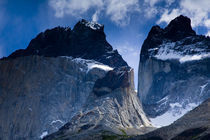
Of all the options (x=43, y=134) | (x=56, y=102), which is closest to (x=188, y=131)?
(x=43, y=134)

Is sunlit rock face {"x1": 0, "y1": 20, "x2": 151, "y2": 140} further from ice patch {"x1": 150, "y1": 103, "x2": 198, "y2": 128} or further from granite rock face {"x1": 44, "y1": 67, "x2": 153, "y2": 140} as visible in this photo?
ice patch {"x1": 150, "y1": 103, "x2": 198, "y2": 128}

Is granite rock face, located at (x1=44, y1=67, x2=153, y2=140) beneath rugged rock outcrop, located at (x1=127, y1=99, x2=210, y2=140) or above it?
above

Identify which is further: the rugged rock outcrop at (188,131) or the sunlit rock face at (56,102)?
the sunlit rock face at (56,102)

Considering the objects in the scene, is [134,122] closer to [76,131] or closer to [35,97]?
[76,131]

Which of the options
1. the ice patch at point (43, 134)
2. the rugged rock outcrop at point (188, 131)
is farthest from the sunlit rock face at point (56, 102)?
the rugged rock outcrop at point (188, 131)

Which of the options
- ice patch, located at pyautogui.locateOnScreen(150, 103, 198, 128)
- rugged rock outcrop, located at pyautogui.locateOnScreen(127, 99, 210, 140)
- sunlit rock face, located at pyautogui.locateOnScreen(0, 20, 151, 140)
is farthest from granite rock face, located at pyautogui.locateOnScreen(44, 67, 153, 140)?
rugged rock outcrop, located at pyautogui.locateOnScreen(127, 99, 210, 140)

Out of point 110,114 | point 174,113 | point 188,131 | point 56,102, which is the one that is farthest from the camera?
point 174,113

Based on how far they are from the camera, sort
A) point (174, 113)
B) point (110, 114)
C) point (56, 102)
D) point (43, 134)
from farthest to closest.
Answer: point (174, 113)
point (56, 102)
point (43, 134)
point (110, 114)

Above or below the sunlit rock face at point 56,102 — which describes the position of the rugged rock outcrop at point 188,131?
below

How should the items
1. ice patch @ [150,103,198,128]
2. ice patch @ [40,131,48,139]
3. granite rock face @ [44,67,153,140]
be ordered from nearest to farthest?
granite rock face @ [44,67,153,140]
ice patch @ [40,131,48,139]
ice patch @ [150,103,198,128]

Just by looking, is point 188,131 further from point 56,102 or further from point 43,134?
point 56,102

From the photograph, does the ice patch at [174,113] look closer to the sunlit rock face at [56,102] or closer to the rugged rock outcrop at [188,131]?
the sunlit rock face at [56,102]
